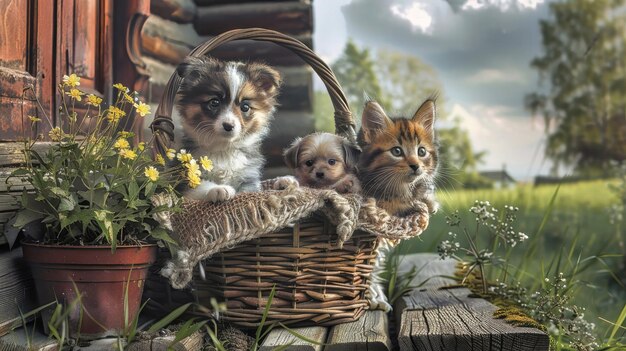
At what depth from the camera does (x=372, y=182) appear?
265cm

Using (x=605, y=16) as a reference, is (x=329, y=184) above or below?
below

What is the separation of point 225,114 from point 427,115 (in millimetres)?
825

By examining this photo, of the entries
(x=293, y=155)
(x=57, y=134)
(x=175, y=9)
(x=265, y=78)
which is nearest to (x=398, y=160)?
(x=293, y=155)

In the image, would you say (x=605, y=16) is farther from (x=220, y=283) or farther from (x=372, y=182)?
(x=220, y=283)

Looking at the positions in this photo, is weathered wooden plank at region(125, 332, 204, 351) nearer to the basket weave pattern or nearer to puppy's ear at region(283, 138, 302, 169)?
the basket weave pattern

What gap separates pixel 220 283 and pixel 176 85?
724mm

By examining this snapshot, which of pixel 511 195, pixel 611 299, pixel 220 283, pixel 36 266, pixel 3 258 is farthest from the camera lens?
pixel 511 195

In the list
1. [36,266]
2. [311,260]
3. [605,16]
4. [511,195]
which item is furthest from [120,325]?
[605,16]

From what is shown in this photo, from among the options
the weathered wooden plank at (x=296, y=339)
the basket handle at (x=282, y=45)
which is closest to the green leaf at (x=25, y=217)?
the basket handle at (x=282, y=45)

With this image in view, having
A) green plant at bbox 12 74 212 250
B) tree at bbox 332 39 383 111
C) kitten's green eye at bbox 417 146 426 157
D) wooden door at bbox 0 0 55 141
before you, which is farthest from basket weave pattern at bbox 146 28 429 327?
tree at bbox 332 39 383 111

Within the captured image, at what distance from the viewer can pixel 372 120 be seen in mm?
2715

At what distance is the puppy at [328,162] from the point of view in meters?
2.62

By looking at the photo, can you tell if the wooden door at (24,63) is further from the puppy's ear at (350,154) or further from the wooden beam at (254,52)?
the wooden beam at (254,52)

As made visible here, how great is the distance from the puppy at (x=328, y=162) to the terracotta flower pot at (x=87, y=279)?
2.64 feet
